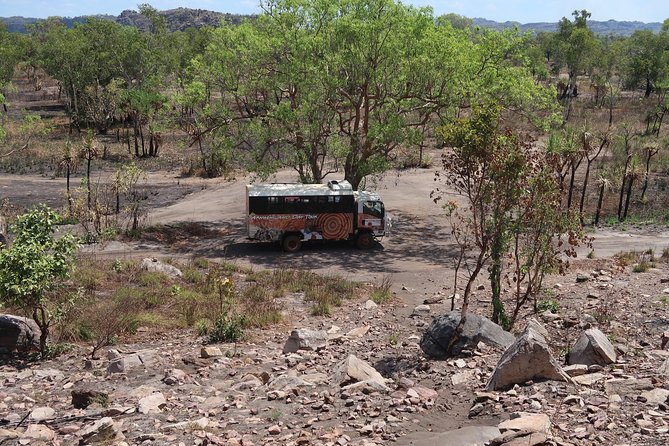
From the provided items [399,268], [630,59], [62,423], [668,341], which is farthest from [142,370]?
[630,59]

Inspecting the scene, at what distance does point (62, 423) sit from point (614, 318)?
42.9 feet

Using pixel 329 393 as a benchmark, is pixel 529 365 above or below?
above

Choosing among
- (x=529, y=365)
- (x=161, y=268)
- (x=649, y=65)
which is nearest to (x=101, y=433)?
(x=529, y=365)

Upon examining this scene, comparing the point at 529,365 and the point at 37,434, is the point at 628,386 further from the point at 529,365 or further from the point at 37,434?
the point at 37,434

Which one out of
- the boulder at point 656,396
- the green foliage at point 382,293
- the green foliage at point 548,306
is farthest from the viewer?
the green foliage at point 382,293

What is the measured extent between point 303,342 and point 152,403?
180 inches

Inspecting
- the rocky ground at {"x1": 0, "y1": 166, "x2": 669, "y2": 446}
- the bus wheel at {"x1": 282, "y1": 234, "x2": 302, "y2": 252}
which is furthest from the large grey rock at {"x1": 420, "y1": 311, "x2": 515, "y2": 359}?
the bus wheel at {"x1": 282, "y1": 234, "x2": 302, "y2": 252}

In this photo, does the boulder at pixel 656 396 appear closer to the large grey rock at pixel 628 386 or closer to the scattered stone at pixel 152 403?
the large grey rock at pixel 628 386

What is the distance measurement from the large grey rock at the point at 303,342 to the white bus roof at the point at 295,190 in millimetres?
11399

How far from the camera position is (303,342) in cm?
1484

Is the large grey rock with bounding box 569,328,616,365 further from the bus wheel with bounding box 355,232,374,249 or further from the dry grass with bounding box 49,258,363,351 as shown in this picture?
the bus wheel with bounding box 355,232,374,249

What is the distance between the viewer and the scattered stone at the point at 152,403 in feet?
35.4

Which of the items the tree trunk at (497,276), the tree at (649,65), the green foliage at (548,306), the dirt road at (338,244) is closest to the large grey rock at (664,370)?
the tree trunk at (497,276)

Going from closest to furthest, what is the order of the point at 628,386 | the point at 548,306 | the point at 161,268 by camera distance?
the point at 628,386 → the point at 548,306 → the point at 161,268
